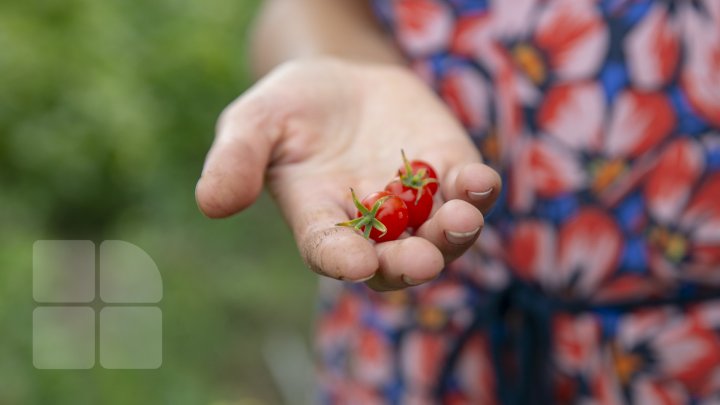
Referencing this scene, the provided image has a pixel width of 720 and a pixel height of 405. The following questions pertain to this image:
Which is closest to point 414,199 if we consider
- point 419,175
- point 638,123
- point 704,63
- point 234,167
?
point 419,175

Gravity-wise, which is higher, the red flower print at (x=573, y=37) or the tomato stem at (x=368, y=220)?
the red flower print at (x=573, y=37)

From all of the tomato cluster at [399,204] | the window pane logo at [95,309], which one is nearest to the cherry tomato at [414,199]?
the tomato cluster at [399,204]

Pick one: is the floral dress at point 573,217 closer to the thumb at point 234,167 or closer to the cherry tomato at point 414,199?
the cherry tomato at point 414,199

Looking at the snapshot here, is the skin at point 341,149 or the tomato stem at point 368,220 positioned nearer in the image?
the skin at point 341,149

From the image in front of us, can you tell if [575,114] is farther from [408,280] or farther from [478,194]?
[408,280]

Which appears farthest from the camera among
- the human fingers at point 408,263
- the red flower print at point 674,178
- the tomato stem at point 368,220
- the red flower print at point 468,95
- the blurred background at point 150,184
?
the blurred background at point 150,184

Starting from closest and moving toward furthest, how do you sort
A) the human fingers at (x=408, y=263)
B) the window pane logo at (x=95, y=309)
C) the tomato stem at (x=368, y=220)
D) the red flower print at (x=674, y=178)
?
the human fingers at (x=408, y=263), the tomato stem at (x=368, y=220), the red flower print at (x=674, y=178), the window pane logo at (x=95, y=309)

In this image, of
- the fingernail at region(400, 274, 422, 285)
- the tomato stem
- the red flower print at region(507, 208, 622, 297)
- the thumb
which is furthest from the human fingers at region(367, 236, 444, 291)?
the red flower print at region(507, 208, 622, 297)
